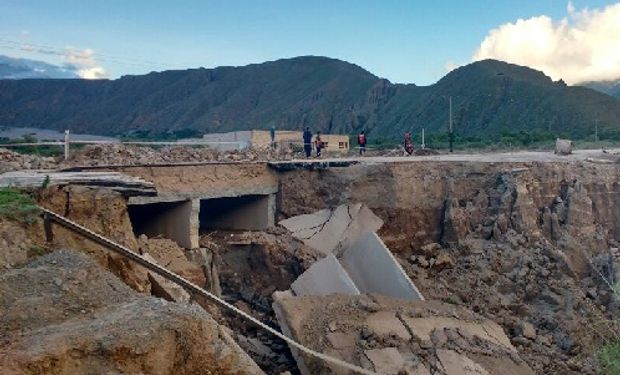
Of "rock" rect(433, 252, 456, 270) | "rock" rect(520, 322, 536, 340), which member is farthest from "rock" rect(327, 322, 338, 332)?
"rock" rect(433, 252, 456, 270)

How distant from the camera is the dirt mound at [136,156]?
13.0 metres

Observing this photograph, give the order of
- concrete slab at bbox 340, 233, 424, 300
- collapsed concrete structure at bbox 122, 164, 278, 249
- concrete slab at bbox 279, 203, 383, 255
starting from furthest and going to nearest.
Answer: concrete slab at bbox 279, 203, 383, 255 < collapsed concrete structure at bbox 122, 164, 278, 249 < concrete slab at bbox 340, 233, 424, 300

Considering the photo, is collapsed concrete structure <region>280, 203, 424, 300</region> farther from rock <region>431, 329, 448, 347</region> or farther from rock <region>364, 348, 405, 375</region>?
rock <region>364, 348, 405, 375</region>

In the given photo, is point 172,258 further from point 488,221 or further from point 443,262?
point 488,221

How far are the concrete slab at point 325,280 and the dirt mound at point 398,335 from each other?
2.77 ft

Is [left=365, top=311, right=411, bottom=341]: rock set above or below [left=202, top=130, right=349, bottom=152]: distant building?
below

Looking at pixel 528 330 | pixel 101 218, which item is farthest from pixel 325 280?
pixel 101 218

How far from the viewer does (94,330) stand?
18.6ft

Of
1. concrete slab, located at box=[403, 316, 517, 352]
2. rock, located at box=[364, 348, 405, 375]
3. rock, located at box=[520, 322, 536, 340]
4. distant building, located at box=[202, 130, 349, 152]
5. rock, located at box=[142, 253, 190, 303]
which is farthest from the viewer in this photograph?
distant building, located at box=[202, 130, 349, 152]

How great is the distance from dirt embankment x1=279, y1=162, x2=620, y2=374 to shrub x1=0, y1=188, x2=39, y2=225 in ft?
23.6

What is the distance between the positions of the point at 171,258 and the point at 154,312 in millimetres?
5615

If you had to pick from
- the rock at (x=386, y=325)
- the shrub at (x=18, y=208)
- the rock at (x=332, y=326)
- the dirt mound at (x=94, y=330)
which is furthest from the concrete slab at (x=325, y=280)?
the shrub at (x=18, y=208)

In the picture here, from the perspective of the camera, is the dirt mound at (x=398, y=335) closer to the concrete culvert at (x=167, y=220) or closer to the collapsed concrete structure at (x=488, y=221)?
the collapsed concrete structure at (x=488, y=221)

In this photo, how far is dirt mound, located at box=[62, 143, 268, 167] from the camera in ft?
42.7
